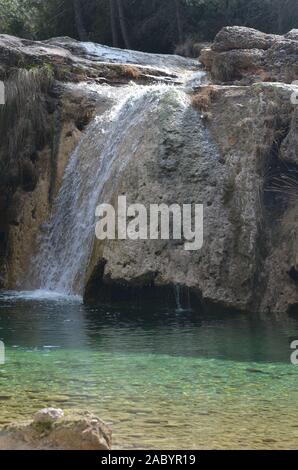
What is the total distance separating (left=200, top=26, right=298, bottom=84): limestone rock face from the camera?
20766mm

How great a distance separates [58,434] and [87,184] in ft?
44.8

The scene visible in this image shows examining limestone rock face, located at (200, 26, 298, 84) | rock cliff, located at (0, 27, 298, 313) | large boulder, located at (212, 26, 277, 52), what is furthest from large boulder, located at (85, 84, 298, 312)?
large boulder, located at (212, 26, 277, 52)

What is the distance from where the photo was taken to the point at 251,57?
857 inches

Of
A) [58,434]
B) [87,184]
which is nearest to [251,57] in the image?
[87,184]

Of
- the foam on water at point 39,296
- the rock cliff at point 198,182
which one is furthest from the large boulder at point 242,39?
the foam on water at point 39,296

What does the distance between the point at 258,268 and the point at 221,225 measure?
3.47 feet

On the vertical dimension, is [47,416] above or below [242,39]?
below

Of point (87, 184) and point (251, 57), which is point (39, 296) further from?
point (251, 57)

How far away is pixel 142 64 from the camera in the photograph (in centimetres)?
2494

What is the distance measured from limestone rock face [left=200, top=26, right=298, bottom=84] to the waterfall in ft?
7.49

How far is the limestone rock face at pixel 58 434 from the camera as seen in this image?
20.6 ft

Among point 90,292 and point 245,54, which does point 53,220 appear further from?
point 245,54

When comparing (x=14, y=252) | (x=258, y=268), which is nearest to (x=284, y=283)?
(x=258, y=268)

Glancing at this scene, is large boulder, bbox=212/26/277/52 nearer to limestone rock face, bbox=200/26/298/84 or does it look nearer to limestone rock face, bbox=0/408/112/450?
limestone rock face, bbox=200/26/298/84
